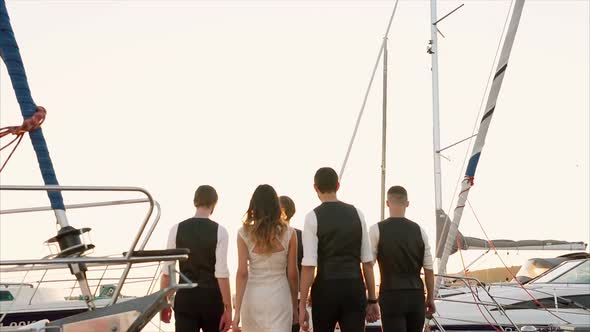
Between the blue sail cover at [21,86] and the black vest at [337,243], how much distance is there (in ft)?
8.25

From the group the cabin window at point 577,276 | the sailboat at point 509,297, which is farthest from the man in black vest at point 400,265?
the cabin window at point 577,276

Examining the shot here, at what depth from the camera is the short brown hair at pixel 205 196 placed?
8.92m

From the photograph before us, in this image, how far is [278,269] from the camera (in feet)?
27.8

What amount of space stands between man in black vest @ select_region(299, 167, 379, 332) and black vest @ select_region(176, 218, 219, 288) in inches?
32.5

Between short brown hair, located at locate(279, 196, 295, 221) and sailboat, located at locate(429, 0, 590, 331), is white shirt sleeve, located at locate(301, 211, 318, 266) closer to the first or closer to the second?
short brown hair, located at locate(279, 196, 295, 221)

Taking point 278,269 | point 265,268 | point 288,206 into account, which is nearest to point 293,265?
point 278,269

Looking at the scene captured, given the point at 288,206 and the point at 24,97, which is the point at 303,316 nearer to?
the point at 288,206

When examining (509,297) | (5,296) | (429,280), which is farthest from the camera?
(5,296)

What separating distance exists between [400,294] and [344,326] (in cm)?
81

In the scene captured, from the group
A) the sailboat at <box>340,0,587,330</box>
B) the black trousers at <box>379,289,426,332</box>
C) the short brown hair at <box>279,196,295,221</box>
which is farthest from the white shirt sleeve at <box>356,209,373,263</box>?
the sailboat at <box>340,0,587,330</box>

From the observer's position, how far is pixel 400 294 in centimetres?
916

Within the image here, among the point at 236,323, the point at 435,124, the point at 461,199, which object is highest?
the point at 435,124

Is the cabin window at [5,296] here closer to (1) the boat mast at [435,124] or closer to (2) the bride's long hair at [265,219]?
(1) the boat mast at [435,124]

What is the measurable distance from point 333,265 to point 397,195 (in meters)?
1.12
